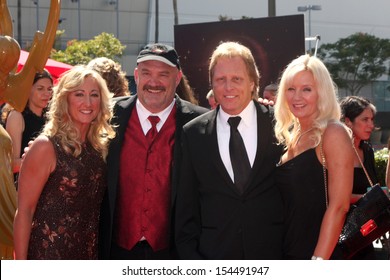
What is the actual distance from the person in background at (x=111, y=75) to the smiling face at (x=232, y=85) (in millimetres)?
1228

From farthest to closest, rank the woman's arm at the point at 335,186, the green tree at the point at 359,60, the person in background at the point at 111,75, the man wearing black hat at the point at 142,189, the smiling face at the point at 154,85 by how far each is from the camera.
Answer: the green tree at the point at 359,60, the person in background at the point at 111,75, the smiling face at the point at 154,85, the man wearing black hat at the point at 142,189, the woman's arm at the point at 335,186

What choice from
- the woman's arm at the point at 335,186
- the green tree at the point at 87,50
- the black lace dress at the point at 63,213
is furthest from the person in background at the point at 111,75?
the green tree at the point at 87,50

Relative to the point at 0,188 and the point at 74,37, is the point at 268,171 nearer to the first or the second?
the point at 0,188

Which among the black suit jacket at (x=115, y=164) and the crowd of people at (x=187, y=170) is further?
the black suit jacket at (x=115, y=164)

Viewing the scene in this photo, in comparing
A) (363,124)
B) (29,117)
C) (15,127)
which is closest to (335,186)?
(363,124)

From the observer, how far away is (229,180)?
3.69m

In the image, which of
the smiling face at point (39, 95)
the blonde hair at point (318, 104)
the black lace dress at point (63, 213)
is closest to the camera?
the blonde hair at point (318, 104)

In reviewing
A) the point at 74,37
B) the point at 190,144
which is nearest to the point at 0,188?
the point at 190,144

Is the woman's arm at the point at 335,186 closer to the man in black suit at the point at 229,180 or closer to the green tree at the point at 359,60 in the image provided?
the man in black suit at the point at 229,180

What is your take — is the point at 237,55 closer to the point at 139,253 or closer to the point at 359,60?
the point at 139,253

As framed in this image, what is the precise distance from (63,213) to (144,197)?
1.54ft

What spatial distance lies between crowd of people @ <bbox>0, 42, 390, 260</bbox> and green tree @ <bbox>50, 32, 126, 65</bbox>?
29067 millimetres

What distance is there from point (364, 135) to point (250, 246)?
8.27ft

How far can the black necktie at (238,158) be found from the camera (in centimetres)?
370
